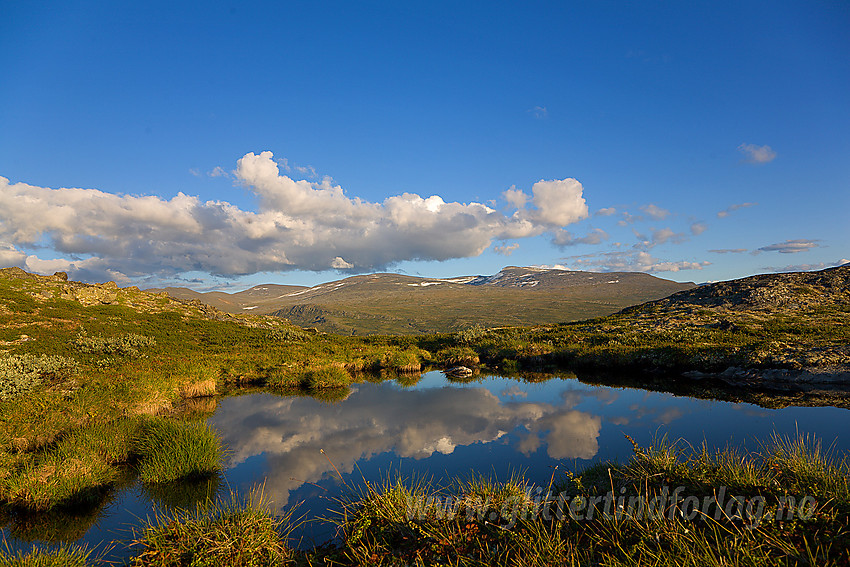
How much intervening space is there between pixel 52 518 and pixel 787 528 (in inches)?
613

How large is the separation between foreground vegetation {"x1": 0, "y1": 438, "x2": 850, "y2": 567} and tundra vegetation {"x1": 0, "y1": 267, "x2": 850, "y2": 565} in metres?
0.05

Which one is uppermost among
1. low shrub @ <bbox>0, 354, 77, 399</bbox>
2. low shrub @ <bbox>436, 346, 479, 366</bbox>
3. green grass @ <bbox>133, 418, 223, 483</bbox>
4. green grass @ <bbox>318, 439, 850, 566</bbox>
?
low shrub @ <bbox>0, 354, 77, 399</bbox>

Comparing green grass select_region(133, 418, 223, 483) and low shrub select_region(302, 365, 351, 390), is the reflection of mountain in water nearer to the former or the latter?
green grass select_region(133, 418, 223, 483)

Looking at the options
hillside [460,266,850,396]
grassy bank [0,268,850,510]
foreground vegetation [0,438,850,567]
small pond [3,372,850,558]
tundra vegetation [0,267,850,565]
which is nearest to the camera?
foreground vegetation [0,438,850,567]

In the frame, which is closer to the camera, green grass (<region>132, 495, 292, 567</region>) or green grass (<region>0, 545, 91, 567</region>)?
green grass (<region>0, 545, 91, 567</region>)

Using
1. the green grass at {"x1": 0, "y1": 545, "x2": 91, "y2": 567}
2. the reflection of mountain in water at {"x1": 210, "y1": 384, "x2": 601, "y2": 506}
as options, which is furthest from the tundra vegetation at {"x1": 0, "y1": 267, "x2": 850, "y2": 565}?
the reflection of mountain in water at {"x1": 210, "y1": 384, "x2": 601, "y2": 506}

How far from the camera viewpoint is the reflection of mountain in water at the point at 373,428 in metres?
13.1

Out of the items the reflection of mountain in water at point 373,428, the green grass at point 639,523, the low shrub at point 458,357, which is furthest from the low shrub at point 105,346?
the green grass at point 639,523

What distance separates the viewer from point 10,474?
10.1m

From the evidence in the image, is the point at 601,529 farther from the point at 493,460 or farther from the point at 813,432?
the point at 813,432

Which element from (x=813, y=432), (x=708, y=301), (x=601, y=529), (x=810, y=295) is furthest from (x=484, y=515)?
(x=810, y=295)

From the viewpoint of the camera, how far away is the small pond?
10070mm

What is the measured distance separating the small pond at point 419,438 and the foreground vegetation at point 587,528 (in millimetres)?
1589

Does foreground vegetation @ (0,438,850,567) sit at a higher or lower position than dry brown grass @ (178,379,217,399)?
higher
